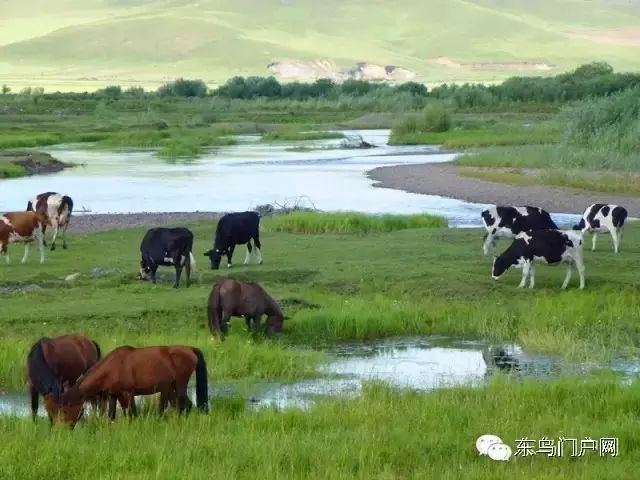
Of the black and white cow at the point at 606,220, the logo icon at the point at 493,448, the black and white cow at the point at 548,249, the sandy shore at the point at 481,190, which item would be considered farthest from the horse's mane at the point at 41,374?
the sandy shore at the point at 481,190

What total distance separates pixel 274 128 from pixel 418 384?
230 feet

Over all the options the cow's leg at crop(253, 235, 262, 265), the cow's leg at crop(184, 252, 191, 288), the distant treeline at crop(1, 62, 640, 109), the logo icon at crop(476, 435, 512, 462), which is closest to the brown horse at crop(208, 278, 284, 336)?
the cow's leg at crop(184, 252, 191, 288)

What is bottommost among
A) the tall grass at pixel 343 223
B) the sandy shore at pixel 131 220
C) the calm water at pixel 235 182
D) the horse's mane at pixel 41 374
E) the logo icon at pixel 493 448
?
the calm water at pixel 235 182

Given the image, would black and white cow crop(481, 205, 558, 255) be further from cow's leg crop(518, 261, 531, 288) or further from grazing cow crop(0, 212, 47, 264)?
grazing cow crop(0, 212, 47, 264)

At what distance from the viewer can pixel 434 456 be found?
9.66 m

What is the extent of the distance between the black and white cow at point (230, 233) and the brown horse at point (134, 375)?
1011 centimetres

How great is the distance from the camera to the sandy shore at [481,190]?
35.7m

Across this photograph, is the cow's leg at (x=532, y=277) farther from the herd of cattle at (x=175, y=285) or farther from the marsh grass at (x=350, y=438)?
the marsh grass at (x=350, y=438)

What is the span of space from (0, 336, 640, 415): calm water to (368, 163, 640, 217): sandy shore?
1758 cm

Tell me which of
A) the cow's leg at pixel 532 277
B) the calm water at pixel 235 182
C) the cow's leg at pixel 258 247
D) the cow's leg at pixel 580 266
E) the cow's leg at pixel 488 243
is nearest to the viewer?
the cow's leg at pixel 580 266

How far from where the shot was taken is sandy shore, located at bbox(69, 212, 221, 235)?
30631 millimetres

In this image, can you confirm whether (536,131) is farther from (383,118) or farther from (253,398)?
(253,398)

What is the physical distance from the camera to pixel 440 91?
392 ft

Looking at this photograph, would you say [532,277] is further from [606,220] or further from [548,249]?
[606,220]
